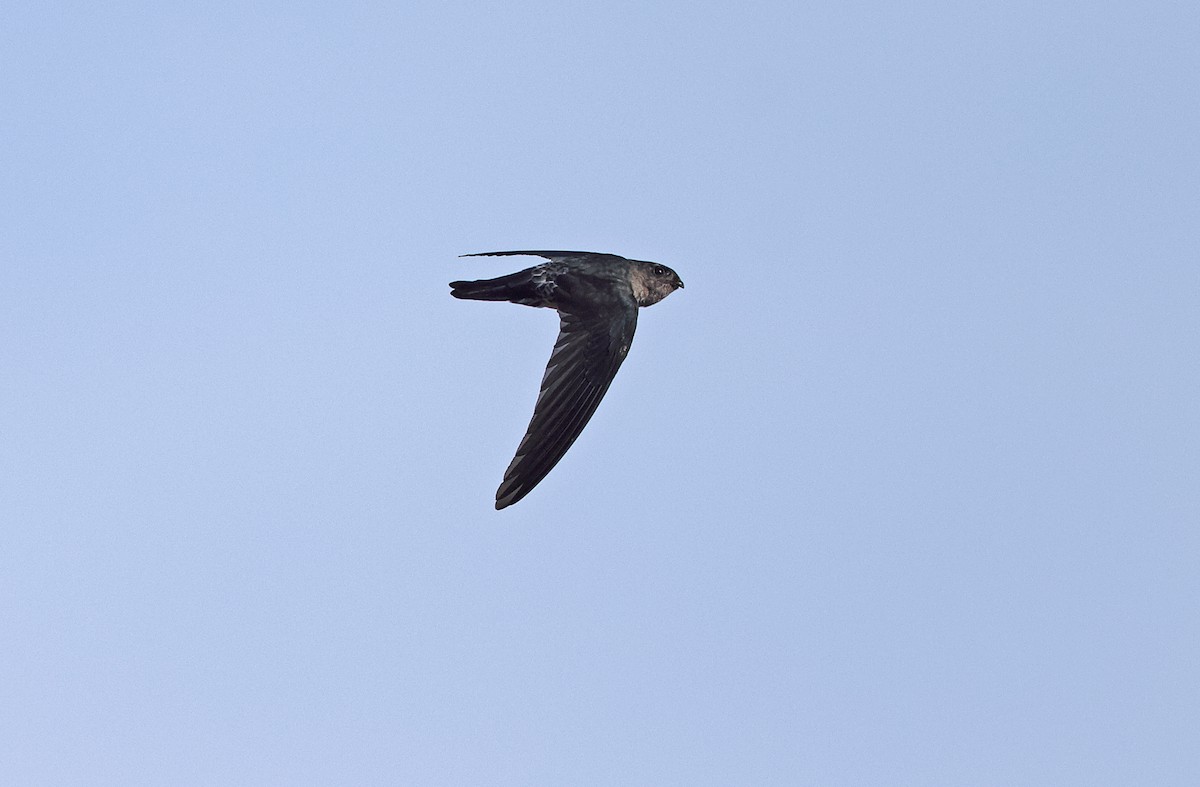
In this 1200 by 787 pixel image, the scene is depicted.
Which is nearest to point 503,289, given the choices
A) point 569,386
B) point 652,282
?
point 569,386

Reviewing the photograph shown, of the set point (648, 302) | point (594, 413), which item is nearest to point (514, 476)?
point (594, 413)

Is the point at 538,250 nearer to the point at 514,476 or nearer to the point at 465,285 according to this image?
the point at 465,285

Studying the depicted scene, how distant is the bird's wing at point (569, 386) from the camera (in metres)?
17.0

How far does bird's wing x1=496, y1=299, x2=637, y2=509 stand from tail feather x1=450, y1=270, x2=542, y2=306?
21.5 inches

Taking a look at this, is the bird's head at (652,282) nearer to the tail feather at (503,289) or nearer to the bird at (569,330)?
the bird at (569,330)

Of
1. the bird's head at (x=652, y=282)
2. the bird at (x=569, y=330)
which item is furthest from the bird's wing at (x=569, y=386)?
the bird's head at (x=652, y=282)

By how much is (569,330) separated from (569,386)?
2.92ft

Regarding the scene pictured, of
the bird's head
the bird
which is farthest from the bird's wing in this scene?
the bird's head

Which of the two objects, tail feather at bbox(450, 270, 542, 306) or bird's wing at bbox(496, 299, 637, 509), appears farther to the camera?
tail feather at bbox(450, 270, 542, 306)

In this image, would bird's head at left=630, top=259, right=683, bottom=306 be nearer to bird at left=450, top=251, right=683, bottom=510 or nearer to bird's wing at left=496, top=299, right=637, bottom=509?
bird at left=450, top=251, right=683, bottom=510

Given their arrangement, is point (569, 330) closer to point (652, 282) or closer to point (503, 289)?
point (503, 289)

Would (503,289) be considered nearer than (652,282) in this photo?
Yes

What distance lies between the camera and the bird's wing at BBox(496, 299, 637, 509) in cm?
1700

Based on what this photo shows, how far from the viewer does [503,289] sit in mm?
18172
